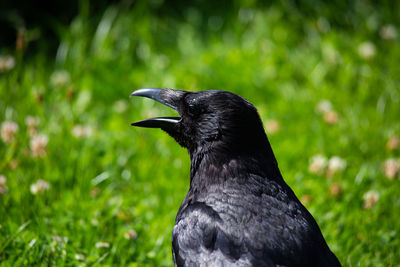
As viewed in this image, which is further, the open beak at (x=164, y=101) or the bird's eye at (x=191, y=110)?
the open beak at (x=164, y=101)

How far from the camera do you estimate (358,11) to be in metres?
5.85

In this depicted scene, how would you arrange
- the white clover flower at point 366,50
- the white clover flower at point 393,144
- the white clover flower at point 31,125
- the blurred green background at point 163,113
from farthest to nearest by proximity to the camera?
the white clover flower at point 366,50, the white clover flower at point 393,144, the white clover flower at point 31,125, the blurred green background at point 163,113

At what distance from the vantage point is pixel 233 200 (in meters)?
2.37

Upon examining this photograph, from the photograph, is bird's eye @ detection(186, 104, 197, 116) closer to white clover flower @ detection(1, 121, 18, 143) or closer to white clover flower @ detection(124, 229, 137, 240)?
white clover flower @ detection(124, 229, 137, 240)

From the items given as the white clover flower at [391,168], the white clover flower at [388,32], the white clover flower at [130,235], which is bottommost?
the white clover flower at [130,235]

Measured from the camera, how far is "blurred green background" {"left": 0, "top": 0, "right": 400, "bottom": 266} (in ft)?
9.94

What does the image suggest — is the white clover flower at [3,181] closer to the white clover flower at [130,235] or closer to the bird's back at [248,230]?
the white clover flower at [130,235]

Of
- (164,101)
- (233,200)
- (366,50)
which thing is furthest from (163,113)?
(366,50)

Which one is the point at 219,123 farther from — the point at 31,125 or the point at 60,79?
the point at 60,79

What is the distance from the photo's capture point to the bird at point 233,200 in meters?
2.18

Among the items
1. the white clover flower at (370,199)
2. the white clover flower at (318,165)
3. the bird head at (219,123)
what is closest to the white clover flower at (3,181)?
the bird head at (219,123)

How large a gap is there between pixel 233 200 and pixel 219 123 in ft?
1.40

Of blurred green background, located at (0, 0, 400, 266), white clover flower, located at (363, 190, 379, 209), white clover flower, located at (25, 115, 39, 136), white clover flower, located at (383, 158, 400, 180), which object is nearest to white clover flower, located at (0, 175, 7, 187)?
blurred green background, located at (0, 0, 400, 266)

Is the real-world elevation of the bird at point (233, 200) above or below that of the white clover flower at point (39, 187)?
above
